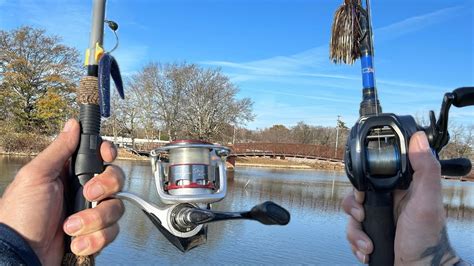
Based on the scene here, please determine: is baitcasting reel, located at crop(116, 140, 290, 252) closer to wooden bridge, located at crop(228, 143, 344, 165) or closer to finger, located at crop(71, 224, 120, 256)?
finger, located at crop(71, 224, 120, 256)

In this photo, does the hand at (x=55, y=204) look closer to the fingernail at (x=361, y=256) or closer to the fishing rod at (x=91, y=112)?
the fishing rod at (x=91, y=112)

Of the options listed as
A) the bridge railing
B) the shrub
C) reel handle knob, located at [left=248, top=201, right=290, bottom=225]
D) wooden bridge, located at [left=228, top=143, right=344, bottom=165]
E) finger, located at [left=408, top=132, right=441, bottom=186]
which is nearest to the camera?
reel handle knob, located at [left=248, top=201, right=290, bottom=225]

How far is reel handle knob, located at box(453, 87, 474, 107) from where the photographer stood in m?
1.33

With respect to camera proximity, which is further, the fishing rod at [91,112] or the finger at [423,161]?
the fishing rod at [91,112]

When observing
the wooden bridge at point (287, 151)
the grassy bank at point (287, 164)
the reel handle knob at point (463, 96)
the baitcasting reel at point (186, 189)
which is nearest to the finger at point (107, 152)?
the baitcasting reel at point (186, 189)

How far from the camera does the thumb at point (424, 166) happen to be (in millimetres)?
1271

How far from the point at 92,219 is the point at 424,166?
3.23ft

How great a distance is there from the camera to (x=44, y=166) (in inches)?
53.9

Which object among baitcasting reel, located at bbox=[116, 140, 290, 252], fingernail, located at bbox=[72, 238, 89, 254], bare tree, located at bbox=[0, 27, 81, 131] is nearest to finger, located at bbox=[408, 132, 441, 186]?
baitcasting reel, located at bbox=[116, 140, 290, 252]

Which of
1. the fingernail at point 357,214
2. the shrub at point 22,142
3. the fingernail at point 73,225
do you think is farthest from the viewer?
the shrub at point 22,142

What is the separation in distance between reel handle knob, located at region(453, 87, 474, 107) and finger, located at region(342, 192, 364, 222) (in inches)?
16.9

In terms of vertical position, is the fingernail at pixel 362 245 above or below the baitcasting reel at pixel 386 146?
below

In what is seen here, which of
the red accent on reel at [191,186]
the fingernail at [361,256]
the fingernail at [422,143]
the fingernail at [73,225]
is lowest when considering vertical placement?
the fingernail at [361,256]

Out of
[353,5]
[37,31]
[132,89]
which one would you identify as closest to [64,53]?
[37,31]
